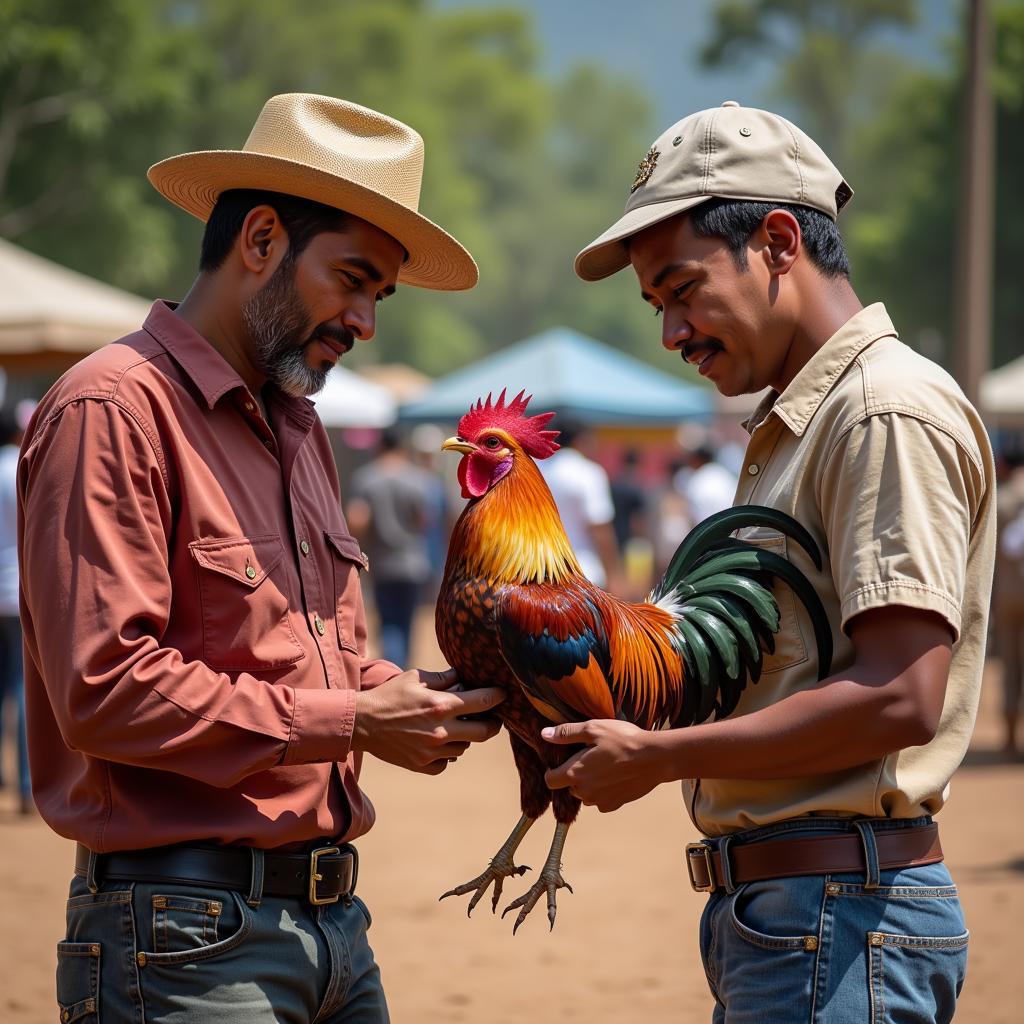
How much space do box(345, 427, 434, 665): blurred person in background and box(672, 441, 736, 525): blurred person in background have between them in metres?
2.34

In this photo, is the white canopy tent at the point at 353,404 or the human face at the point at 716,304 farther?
the white canopy tent at the point at 353,404

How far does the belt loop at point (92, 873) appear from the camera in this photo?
2.55 m

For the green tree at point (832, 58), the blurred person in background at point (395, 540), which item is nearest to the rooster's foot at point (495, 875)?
the blurred person in background at point (395, 540)

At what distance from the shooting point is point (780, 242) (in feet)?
8.32

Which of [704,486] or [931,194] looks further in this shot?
[931,194]

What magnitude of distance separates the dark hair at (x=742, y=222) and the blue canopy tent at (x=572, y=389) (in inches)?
574

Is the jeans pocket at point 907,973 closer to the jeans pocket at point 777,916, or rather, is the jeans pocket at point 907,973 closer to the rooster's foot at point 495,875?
the jeans pocket at point 777,916

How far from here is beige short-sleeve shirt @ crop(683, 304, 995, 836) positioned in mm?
2225

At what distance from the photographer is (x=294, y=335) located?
2805 millimetres

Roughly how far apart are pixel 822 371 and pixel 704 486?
8.71 m

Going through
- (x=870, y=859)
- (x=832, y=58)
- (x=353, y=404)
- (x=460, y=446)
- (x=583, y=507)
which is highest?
(x=832, y=58)

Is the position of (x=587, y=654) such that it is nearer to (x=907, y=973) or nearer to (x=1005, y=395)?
(x=907, y=973)

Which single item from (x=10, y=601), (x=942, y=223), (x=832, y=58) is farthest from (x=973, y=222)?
(x=832, y=58)

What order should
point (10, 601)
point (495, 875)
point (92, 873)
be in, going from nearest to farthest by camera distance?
point (92, 873), point (495, 875), point (10, 601)
